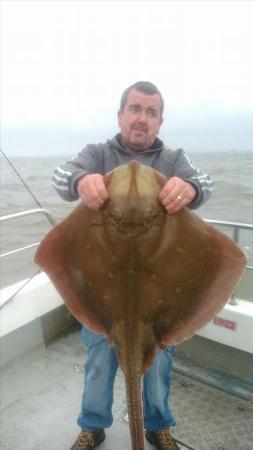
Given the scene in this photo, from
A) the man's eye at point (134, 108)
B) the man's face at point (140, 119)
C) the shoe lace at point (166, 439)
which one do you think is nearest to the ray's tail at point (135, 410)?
the shoe lace at point (166, 439)

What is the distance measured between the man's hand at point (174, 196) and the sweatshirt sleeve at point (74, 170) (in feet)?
1.72

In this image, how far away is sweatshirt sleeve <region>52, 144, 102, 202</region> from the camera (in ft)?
7.01

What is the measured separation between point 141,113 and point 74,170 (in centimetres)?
60

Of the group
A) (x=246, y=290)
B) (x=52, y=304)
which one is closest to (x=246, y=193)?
(x=246, y=290)

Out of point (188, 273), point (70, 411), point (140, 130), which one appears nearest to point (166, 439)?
point (70, 411)

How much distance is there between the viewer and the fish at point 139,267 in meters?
1.72

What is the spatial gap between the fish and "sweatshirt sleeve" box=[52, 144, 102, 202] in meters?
0.32

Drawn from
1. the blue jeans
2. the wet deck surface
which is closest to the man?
the blue jeans

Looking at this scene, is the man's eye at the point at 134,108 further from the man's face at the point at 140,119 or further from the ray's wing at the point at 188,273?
the ray's wing at the point at 188,273

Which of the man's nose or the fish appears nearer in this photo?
the fish

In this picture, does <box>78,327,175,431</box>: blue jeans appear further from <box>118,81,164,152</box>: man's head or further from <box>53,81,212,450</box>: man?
<box>118,81,164,152</box>: man's head

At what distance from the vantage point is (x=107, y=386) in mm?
2732

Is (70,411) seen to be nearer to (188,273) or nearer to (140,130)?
(188,273)

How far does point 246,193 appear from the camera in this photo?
62.7ft
